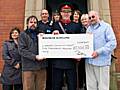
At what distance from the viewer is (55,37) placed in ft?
21.4

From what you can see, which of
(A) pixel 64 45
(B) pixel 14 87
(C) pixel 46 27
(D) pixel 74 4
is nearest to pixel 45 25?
(C) pixel 46 27

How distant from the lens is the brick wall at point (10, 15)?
352 inches

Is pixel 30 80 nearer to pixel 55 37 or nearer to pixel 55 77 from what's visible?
pixel 55 77

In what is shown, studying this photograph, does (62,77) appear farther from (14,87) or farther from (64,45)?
(14,87)

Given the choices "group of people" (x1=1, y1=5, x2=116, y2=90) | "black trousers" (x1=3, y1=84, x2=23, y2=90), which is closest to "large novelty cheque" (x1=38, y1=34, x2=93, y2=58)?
"group of people" (x1=1, y1=5, x2=116, y2=90)

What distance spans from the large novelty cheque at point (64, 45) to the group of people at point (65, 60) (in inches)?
3.7

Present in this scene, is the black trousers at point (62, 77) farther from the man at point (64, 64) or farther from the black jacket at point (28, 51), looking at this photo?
the black jacket at point (28, 51)

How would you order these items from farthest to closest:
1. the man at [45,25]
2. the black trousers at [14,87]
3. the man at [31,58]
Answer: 1. the black trousers at [14,87]
2. the man at [45,25]
3. the man at [31,58]

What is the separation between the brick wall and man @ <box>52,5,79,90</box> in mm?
2553

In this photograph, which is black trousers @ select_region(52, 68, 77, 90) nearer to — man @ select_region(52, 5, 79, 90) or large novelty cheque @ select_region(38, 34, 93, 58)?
man @ select_region(52, 5, 79, 90)

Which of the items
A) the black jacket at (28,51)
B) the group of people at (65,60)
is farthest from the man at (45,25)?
the black jacket at (28,51)

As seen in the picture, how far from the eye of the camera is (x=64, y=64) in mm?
6469

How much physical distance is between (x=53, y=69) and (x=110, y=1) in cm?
320

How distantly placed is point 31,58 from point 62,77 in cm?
70
